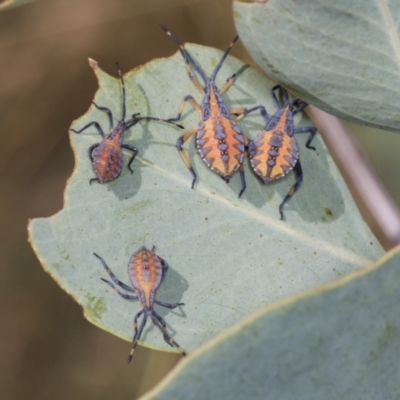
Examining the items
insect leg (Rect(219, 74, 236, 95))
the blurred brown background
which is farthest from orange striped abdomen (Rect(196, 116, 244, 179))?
the blurred brown background

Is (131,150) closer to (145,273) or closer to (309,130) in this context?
(145,273)

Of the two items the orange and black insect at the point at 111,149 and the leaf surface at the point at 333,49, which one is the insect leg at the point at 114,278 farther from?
the leaf surface at the point at 333,49

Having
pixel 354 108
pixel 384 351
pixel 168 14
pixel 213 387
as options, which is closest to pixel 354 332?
pixel 384 351

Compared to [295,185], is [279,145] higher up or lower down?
higher up

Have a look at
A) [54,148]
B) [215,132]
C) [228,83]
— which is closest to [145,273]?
[215,132]

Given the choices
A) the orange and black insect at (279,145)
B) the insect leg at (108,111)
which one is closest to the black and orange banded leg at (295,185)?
the orange and black insect at (279,145)

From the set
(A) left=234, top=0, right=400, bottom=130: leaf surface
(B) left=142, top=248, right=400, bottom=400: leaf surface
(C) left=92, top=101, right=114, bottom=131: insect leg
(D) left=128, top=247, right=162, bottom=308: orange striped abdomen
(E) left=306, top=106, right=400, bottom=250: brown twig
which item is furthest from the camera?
(E) left=306, top=106, right=400, bottom=250: brown twig

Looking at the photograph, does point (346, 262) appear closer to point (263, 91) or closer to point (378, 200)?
point (378, 200)

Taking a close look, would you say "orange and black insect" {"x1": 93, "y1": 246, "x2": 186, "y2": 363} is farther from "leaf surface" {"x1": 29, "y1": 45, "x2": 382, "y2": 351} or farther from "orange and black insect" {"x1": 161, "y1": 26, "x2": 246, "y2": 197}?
"orange and black insect" {"x1": 161, "y1": 26, "x2": 246, "y2": 197}
